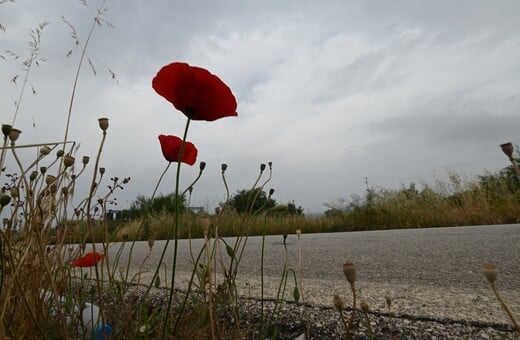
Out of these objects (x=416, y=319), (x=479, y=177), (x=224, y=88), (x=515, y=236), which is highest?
(x=479, y=177)

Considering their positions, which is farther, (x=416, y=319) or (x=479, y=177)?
(x=479, y=177)

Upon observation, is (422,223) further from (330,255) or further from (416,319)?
(416,319)

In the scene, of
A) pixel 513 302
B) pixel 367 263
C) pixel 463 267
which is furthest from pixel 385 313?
pixel 367 263

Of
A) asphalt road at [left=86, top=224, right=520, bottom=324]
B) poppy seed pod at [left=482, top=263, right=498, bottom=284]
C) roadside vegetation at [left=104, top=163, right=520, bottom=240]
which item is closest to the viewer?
poppy seed pod at [left=482, top=263, right=498, bottom=284]

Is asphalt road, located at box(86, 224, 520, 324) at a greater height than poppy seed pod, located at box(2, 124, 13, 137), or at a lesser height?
lesser

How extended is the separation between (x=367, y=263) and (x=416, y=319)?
5.48 feet

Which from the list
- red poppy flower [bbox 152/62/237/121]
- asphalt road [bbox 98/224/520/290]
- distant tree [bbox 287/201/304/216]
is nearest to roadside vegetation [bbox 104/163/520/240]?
distant tree [bbox 287/201/304/216]

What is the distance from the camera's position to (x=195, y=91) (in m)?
1.02

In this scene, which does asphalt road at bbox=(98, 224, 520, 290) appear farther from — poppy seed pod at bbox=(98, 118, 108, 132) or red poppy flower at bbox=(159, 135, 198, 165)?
poppy seed pod at bbox=(98, 118, 108, 132)

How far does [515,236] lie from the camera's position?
3674mm

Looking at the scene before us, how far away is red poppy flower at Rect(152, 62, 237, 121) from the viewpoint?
0.98m

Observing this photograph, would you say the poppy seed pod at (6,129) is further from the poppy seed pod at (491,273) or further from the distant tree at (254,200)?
the poppy seed pod at (491,273)

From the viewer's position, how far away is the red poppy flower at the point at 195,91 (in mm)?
984

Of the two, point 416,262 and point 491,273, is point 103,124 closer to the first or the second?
point 491,273
